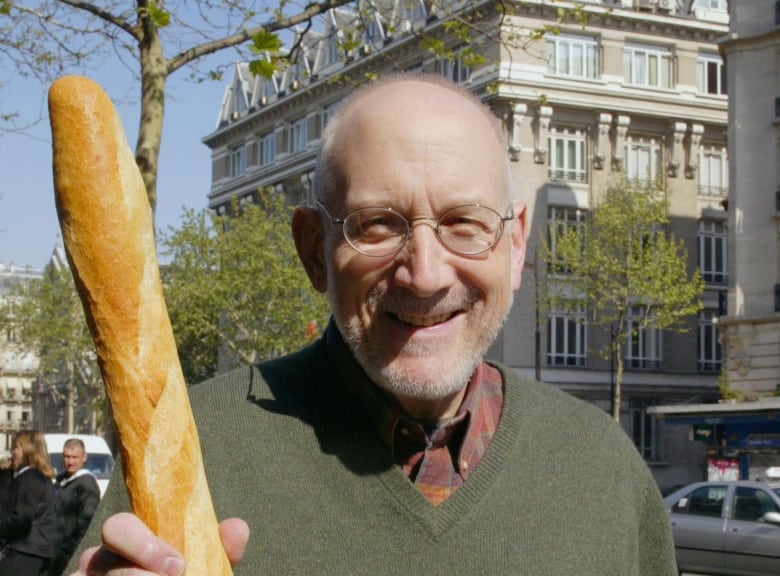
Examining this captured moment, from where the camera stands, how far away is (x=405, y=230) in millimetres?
2287

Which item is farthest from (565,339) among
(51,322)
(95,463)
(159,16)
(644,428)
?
(159,16)

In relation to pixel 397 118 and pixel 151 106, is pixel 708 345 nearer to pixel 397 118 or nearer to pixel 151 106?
pixel 151 106

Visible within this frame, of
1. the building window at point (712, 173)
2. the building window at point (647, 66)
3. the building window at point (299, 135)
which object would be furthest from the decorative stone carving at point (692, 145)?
the building window at point (299, 135)

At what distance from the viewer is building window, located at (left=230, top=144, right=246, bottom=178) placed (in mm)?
68006

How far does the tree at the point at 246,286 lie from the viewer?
4472cm

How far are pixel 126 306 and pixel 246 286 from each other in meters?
44.4

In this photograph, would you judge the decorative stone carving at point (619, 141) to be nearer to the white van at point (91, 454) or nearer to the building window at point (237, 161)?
the building window at point (237, 161)

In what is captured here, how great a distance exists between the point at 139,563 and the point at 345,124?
116 centimetres


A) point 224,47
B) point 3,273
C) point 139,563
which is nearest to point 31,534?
point 224,47

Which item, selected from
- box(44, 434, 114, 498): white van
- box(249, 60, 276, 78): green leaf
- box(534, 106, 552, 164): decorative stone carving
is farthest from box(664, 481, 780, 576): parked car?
box(534, 106, 552, 164): decorative stone carving

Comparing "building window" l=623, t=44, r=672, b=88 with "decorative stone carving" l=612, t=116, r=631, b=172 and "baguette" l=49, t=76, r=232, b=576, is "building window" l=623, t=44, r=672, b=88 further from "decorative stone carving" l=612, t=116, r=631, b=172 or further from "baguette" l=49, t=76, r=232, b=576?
"baguette" l=49, t=76, r=232, b=576

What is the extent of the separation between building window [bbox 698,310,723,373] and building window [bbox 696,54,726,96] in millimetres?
8678

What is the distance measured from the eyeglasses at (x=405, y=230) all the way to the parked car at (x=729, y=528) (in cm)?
1559

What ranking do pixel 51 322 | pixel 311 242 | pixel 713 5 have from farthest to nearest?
pixel 51 322 < pixel 713 5 < pixel 311 242
